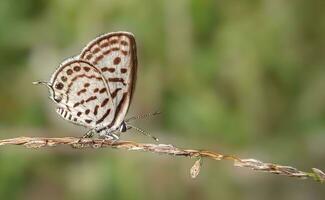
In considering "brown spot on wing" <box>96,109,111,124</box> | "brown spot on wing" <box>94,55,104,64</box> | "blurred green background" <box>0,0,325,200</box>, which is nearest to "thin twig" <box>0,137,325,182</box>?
"brown spot on wing" <box>94,55,104,64</box>

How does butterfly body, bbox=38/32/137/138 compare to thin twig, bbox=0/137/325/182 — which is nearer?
thin twig, bbox=0/137/325/182

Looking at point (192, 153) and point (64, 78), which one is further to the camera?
point (64, 78)

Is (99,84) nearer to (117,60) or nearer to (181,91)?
(117,60)

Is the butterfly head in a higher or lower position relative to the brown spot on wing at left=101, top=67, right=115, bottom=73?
lower

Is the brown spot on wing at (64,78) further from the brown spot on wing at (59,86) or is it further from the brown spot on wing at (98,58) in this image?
the brown spot on wing at (98,58)

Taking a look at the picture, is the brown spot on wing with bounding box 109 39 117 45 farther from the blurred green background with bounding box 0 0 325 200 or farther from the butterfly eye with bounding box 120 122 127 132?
the blurred green background with bounding box 0 0 325 200

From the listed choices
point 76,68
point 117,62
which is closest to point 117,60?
point 117,62

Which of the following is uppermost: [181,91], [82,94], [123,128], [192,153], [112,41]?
[181,91]

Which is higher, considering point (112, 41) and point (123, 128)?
point (112, 41)
